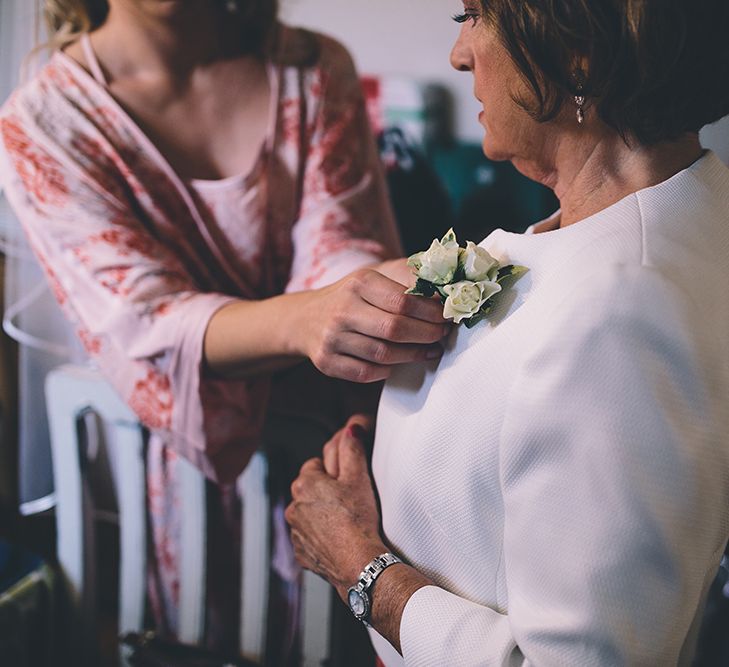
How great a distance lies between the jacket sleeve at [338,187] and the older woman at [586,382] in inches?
18.1

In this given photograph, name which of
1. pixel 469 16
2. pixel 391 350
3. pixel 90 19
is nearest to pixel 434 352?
pixel 391 350

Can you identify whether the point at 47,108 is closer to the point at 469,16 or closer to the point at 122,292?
the point at 122,292

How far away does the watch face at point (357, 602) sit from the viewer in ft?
2.73

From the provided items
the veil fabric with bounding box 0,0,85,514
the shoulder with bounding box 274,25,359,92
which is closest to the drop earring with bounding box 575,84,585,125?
the shoulder with bounding box 274,25,359,92

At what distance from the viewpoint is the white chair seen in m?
1.29

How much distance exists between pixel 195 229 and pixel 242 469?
387 mm

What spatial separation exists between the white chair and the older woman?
49 centimetres

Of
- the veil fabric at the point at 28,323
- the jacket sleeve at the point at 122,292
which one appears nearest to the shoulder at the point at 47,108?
the jacket sleeve at the point at 122,292

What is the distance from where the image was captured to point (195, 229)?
1.26 meters

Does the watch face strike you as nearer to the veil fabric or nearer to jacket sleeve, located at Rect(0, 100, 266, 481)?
jacket sleeve, located at Rect(0, 100, 266, 481)

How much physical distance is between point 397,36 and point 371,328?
4.07ft

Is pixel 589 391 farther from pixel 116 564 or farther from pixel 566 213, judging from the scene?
pixel 116 564

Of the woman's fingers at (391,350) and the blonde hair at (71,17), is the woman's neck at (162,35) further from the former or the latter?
the woman's fingers at (391,350)

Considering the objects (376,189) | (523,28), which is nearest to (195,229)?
(376,189)
